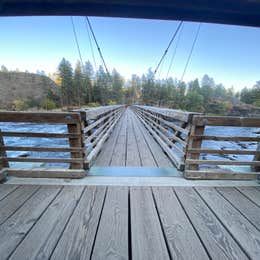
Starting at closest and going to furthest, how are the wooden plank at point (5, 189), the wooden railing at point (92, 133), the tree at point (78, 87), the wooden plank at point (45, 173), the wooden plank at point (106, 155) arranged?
the wooden plank at point (5, 189)
the wooden plank at point (45, 173)
the wooden railing at point (92, 133)
the wooden plank at point (106, 155)
the tree at point (78, 87)

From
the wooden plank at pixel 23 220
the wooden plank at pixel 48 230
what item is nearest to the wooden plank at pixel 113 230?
the wooden plank at pixel 48 230

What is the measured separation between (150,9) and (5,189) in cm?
221

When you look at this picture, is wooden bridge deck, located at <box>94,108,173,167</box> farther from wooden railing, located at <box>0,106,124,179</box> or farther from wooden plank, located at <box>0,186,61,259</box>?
wooden plank, located at <box>0,186,61,259</box>

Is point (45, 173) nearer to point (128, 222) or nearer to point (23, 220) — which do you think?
point (23, 220)

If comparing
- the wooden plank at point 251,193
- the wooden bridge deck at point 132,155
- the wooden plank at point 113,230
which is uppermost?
the wooden plank at point 113,230

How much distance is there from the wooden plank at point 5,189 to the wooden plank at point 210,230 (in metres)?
1.77

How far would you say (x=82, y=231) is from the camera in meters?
0.98

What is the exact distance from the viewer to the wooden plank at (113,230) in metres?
0.84

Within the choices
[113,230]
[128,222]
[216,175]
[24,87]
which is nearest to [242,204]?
[216,175]

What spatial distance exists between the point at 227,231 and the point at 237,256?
0.59 ft

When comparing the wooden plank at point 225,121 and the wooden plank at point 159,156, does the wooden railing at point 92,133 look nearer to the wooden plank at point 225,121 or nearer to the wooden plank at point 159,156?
the wooden plank at point 159,156

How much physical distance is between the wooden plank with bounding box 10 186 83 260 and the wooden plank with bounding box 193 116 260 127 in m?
1.55

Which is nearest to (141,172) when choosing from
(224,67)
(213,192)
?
(213,192)

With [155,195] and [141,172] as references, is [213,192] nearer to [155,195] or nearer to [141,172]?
[155,195]
